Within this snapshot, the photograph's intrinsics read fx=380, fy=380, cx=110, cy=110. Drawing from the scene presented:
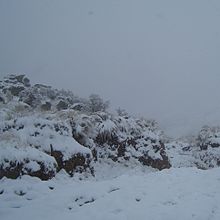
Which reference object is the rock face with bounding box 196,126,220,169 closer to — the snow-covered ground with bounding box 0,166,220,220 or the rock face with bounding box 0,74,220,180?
the rock face with bounding box 0,74,220,180

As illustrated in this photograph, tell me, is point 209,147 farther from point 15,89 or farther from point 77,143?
point 15,89

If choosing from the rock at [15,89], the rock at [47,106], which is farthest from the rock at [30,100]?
the rock at [15,89]

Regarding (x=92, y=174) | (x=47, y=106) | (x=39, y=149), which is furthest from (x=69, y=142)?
(x=47, y=106)

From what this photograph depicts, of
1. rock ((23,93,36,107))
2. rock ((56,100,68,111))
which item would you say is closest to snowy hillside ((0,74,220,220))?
rock ((56,100,68,111))

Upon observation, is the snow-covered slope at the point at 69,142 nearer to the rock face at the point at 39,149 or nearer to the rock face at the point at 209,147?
the rock face at the point at 39,149

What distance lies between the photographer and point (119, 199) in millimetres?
7785

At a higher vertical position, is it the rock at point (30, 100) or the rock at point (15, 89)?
the rock at point (15, 89)

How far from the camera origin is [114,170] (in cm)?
1611

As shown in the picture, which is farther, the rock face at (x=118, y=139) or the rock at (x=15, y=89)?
the rock at (x=15, y=89)

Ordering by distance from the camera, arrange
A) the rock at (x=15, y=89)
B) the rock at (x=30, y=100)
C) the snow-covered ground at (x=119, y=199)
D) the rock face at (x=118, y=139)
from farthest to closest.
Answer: the rock at (x=15, y=89), the rock at (x=30, y=100), the rock face at (x=118, y=139), the snow-covered ground at (x=119, y=199)

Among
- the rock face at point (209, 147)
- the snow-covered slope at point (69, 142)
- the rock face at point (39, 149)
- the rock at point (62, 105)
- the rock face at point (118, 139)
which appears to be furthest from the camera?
the rock at point (62, 105)

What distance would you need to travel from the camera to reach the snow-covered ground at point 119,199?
23.0 ft

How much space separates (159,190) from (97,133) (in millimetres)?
8478

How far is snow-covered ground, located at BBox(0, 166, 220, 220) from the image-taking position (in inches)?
276
